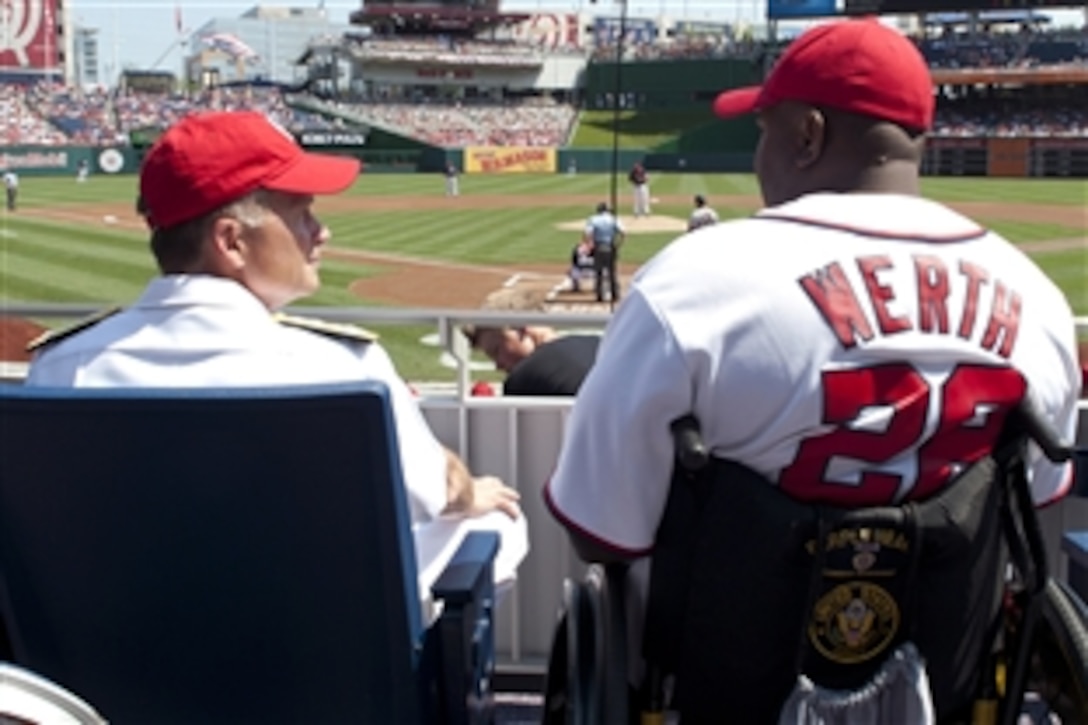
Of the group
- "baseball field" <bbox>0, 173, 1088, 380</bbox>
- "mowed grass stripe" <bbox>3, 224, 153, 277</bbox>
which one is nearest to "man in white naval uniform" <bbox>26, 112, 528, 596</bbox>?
"baseball field" <bbox>0, 173, 1088, 380</bbox>

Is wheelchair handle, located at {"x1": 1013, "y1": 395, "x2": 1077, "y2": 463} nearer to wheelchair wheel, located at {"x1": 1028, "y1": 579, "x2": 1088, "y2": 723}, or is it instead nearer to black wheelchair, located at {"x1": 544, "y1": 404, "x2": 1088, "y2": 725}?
black wheelchair, located at {"x1": 544, "y1": 404, "x2": 1088, "y2": 725}

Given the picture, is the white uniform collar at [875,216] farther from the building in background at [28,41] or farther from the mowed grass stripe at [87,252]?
the building in background at [28,41]

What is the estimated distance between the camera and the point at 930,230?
5.75 ft

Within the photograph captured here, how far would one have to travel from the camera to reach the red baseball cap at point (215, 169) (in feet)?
6.70

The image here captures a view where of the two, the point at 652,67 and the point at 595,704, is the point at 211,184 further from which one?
the point at 652,67

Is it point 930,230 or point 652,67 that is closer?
point 930,230

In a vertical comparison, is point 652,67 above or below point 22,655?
above

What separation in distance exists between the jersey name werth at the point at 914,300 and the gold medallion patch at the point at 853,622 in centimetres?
36

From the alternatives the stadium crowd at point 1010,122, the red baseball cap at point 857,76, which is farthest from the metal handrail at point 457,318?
the stadium crowd at point 1010,122

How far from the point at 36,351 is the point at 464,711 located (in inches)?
40.2

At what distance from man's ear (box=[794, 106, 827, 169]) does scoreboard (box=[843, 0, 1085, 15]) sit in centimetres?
4558

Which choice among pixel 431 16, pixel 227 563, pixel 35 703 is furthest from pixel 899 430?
pixel 431 16

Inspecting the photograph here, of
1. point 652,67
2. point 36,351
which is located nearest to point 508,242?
point 36,351

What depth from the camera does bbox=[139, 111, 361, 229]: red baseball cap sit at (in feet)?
6.70
